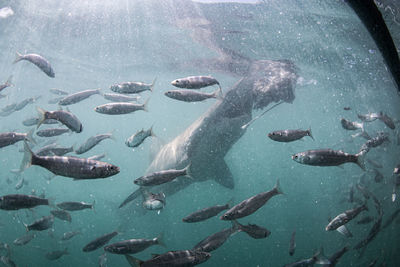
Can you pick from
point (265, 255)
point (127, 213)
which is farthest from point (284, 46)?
point (265, 255)

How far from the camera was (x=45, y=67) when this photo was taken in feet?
13.7

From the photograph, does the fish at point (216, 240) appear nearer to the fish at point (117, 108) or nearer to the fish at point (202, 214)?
the fish at point (202, 214)

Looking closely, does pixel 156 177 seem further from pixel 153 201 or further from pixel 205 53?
pixel 205 53

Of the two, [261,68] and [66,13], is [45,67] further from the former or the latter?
[261,68]

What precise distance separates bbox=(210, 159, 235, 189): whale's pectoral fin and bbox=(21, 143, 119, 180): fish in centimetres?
845

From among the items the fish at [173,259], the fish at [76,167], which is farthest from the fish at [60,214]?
the fish at [173,259]

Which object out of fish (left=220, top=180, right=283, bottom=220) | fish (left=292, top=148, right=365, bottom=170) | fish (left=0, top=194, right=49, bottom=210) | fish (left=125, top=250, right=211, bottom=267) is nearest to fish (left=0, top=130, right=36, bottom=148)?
fish (left=0, top=194, right=49, bottom=210)

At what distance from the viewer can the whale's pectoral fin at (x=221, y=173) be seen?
11.2 meters

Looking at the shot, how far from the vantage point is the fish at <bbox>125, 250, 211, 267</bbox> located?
2.89 metres

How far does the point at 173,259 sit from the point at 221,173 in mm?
8862

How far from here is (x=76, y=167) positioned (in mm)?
2738

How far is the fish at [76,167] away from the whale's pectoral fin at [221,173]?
27.7 ft

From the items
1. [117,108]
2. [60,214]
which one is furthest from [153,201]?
[60,214]

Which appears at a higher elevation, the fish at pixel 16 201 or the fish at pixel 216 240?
the fish at pixel 16 201
